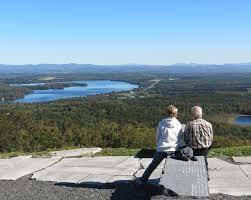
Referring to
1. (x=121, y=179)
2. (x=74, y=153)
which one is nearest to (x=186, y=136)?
(x=121, y=179)

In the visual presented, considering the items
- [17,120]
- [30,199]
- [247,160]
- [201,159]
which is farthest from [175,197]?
[17,120]

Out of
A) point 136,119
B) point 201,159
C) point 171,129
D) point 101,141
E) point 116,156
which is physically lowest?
point 136,119

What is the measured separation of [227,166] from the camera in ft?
31.2

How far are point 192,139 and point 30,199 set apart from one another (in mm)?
2884

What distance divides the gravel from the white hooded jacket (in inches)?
27.6

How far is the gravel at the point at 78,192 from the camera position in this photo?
739 cm

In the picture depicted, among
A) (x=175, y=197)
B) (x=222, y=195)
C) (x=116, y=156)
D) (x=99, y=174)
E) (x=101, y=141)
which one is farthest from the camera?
(x=101, y=141)

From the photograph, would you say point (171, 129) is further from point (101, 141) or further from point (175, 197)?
point (101, 141)

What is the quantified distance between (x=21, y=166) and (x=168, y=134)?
4432mm

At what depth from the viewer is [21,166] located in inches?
415

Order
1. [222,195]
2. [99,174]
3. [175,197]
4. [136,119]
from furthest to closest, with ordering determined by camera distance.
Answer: [136,119], [99,174], [222,195], [175,197]

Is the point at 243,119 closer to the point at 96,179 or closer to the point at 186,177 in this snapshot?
the point at 96,179

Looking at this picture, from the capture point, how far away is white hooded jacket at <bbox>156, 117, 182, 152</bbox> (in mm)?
7504

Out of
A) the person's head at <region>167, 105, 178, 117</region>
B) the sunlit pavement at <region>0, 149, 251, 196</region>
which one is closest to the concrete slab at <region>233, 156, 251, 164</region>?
the sunlit pavement at <region>0, 149, 251, 196</region>
